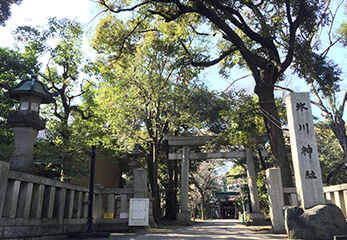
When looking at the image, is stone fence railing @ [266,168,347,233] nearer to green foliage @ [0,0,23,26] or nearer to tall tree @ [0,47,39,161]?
tall tree @ [0,47,39,161]

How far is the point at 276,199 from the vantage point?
7.50 m

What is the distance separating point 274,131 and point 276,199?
2157mm

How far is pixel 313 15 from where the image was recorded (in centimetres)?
920

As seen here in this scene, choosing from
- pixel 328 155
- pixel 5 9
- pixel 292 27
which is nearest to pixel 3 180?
pixel 292 27

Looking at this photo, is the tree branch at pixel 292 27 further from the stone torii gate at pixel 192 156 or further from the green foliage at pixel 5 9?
the green foliage at pixel 5 9

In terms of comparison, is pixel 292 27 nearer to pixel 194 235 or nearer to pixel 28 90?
pixel 194 235

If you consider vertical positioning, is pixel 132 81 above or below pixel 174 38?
below

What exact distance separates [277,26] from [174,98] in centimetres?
539

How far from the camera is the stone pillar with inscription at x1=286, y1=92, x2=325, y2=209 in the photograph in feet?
20.0

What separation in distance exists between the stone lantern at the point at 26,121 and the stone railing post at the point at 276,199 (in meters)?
6.60

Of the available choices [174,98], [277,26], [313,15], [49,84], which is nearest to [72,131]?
[49,84]

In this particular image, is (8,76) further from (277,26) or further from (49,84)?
(277,26)

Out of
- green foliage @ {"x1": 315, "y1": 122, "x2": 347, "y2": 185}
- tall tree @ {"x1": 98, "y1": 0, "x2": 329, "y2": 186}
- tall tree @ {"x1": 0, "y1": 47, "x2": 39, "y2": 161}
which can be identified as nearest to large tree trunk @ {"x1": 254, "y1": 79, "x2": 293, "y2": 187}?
tall tree @ {"x1": 98, "y1": 0, "x2": 329, "y2": 186}

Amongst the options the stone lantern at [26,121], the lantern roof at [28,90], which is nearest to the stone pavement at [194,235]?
the stone lantern at [26,121]
